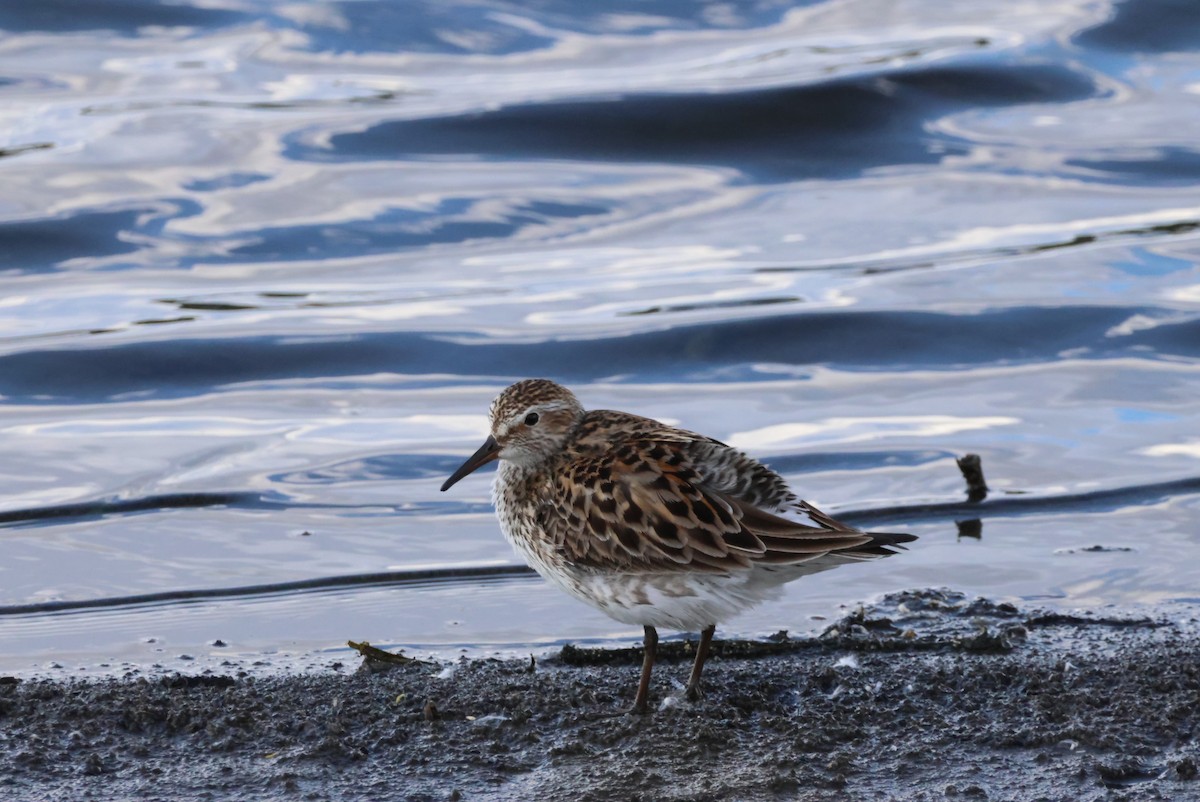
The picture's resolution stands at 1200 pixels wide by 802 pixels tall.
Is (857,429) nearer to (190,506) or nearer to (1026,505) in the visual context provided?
(1026,505)

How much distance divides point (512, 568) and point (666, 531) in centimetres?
224

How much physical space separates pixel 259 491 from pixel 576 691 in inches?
144

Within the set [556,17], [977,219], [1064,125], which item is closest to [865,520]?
[977,219]

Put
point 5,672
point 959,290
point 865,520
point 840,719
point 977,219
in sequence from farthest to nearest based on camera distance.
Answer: point 977,219 → point 959,290 → point 865,520 → point 5,672 → point 840,719

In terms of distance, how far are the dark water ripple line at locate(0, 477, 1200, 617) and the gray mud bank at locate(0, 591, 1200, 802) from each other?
1303mm

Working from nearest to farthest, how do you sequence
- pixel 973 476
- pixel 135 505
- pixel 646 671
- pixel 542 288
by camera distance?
1. pixel 646 671
2. pixel 973 476
3. pixel 135 505
4. pixel 542 288

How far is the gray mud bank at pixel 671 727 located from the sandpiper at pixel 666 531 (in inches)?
13.8

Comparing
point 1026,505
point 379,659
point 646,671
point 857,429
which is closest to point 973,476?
point 1026,505

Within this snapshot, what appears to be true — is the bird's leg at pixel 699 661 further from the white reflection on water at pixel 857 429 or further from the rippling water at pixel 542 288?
the white reflection on water at pixel 857 429

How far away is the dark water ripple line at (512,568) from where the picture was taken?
7.29m

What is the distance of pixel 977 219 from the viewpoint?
13.9 metres

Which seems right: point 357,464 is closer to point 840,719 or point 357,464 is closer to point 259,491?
point 259,491

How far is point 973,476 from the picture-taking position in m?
8.47

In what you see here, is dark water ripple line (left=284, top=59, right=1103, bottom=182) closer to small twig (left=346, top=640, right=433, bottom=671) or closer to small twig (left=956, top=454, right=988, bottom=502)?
small twig (left=956, top=454, right=988, bottom=502)
